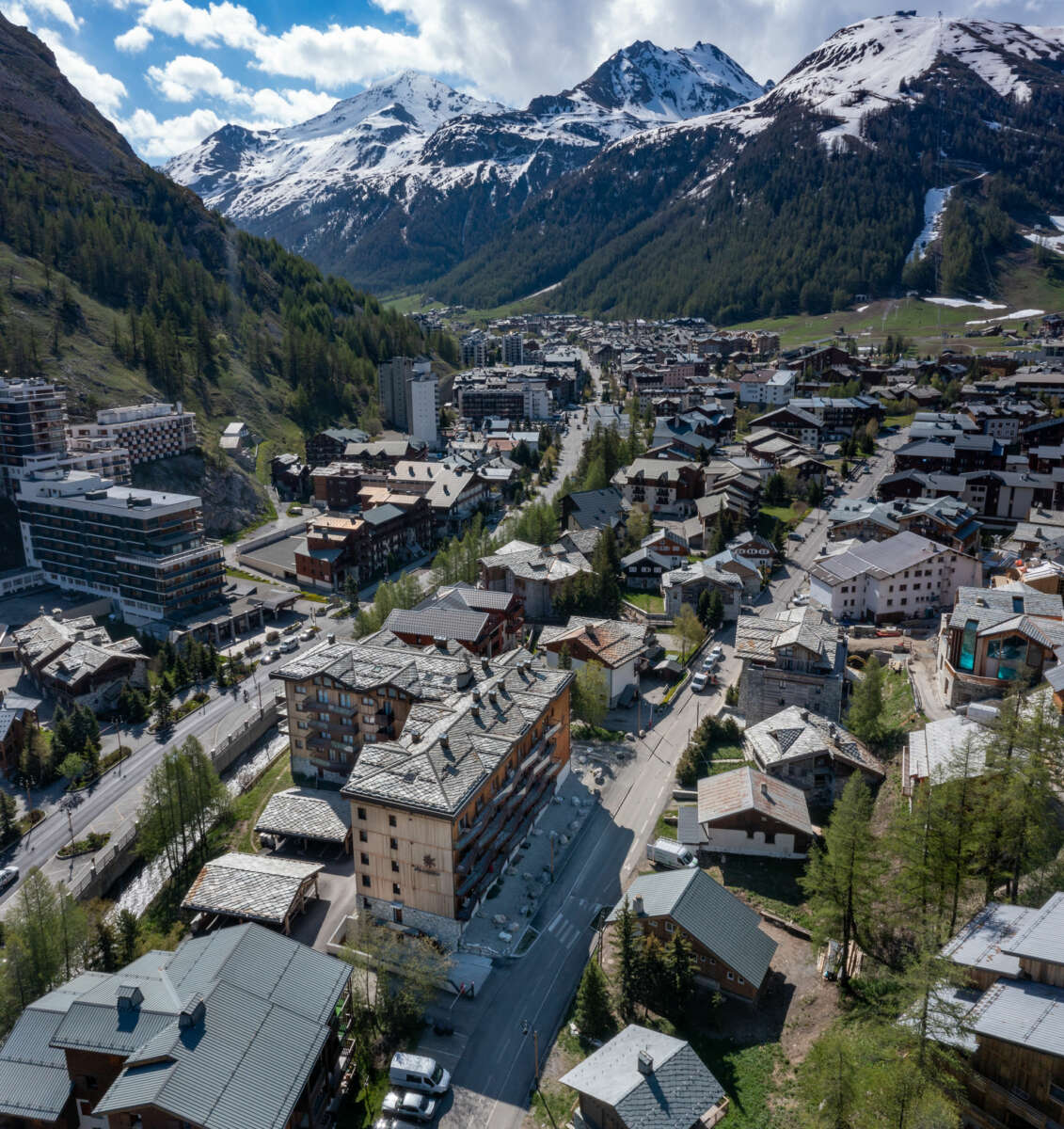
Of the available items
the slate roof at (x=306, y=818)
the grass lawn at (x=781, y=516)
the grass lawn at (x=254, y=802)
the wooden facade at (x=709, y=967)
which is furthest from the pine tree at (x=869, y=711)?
the grass lawn at (x=781, y=516)

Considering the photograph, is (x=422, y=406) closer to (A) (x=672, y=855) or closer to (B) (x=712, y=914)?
(A) (x=672, y=855)

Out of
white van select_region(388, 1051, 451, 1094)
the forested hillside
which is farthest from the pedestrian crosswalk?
the forested hillside

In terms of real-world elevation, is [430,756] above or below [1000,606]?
below

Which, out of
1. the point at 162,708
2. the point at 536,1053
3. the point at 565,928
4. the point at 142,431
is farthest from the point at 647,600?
the point at 142,431

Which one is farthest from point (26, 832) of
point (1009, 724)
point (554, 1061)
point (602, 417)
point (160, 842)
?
point (602, 417)

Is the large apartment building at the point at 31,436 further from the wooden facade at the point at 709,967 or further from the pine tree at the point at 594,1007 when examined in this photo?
the wooden facade at the point at 709,967

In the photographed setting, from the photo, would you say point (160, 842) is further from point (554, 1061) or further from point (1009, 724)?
point (1009, 724)
